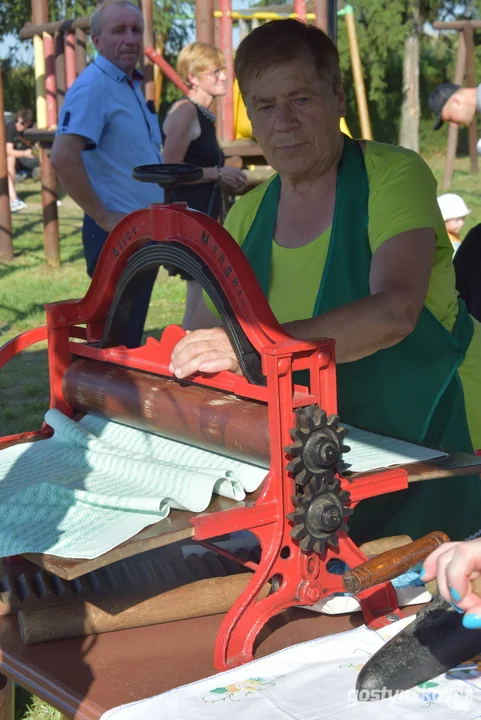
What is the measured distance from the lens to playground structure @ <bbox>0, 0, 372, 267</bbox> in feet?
26.0

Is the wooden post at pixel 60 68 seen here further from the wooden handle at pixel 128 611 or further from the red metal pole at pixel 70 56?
the wooden handle at pixel 128 611

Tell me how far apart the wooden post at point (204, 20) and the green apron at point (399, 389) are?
619 cm

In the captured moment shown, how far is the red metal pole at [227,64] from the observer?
27.3 ft

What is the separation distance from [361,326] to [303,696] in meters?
0.63

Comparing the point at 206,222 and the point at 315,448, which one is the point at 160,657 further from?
the point at 206,222

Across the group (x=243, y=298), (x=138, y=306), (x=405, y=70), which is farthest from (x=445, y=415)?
(x=405, y=70)

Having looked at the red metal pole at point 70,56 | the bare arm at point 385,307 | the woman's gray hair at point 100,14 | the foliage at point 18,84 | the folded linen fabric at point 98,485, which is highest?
the foliage at point 18,84

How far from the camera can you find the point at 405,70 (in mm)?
20578

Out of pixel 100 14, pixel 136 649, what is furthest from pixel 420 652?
pixel 100 14

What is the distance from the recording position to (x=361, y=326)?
1.71 meters

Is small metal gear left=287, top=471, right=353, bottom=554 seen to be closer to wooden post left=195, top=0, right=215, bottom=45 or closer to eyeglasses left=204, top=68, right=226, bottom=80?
eyeglasses left=204, top=68, right=226, bottom=80

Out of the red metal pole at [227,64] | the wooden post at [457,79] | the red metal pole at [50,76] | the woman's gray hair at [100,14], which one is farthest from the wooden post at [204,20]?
the wooden post at [457,79]

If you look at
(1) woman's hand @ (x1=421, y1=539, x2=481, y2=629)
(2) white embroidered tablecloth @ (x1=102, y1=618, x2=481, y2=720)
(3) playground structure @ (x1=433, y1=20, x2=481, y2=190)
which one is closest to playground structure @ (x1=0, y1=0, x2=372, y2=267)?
(3) playground structure @ (x1=433, y1=20, x2=481, y2=190)

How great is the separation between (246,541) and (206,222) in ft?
2.44
